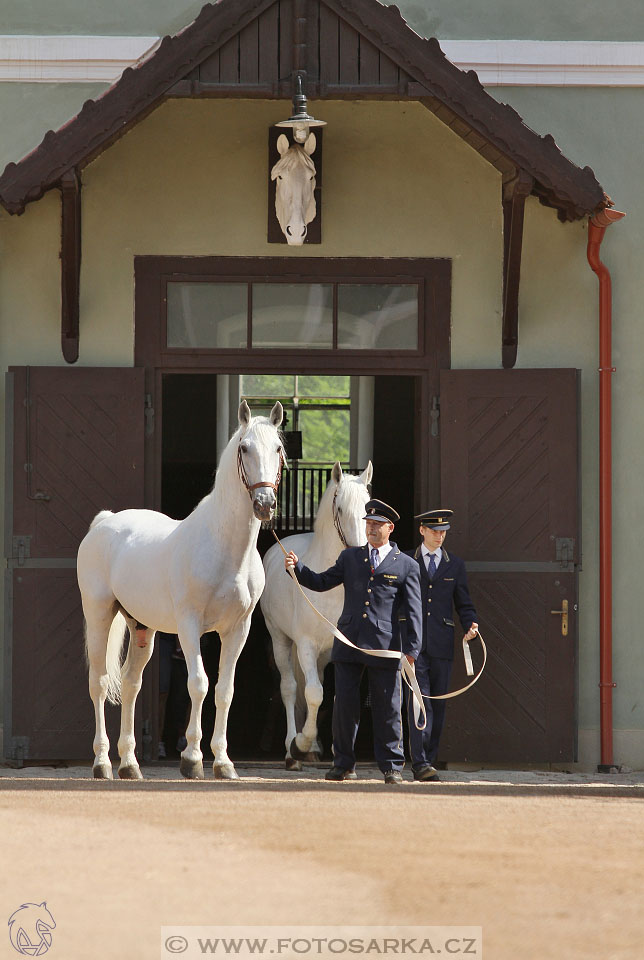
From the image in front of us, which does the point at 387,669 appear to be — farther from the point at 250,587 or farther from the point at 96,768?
the point at 96,768

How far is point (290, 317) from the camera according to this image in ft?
32.7

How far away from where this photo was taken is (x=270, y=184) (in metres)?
9.94

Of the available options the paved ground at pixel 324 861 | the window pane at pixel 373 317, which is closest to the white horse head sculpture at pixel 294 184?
the window pane at pixel 373 317

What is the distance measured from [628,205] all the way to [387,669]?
4061 millimetres

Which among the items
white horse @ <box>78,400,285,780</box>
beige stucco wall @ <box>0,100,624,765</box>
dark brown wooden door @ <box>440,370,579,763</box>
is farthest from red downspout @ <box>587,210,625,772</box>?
white horse @ <box>78,400,285,780</box>

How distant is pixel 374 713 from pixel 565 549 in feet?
7.42

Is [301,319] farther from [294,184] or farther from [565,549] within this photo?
[565,549]

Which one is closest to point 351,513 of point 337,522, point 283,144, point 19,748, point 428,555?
point 337,522

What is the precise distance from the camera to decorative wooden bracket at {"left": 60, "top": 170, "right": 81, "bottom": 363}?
9461mm

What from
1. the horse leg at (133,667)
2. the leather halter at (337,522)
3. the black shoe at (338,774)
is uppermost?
the leather halter at (337,522)

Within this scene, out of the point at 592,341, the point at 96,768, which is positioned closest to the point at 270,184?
the point at 592,341

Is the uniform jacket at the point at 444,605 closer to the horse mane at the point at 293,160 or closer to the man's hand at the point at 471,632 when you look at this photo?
the man's hand at the point at 471,632

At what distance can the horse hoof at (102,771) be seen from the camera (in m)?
8.59

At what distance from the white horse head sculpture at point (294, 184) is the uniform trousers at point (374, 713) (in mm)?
3225
